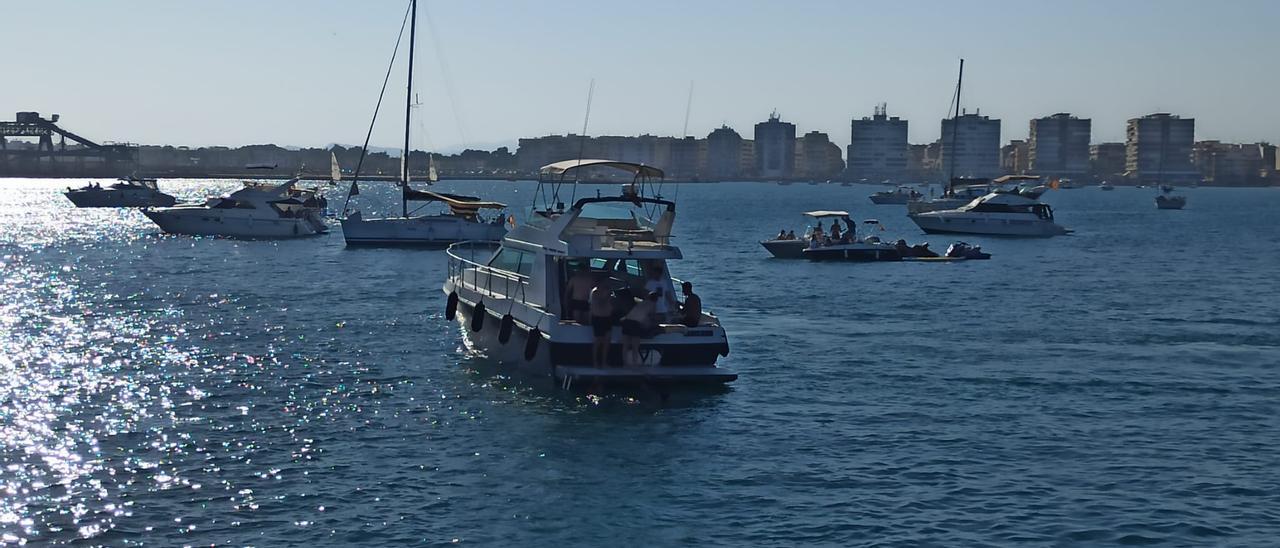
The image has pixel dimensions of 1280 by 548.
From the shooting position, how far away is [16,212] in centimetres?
13800

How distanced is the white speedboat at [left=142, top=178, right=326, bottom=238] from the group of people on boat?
56961mm

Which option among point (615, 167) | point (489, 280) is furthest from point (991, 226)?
point (489, 280)

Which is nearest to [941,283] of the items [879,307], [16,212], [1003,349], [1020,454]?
[879,307]

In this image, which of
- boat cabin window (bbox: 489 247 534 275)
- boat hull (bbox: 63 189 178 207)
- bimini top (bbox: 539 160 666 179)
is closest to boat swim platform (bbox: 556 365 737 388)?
boat cabin window (bbox: 489 247 534 275)

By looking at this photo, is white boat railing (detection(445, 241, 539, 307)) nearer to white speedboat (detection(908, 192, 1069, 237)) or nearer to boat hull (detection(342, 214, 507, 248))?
boat hull (detection(342, 214, 507, 248))

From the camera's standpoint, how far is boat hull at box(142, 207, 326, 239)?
269 ft

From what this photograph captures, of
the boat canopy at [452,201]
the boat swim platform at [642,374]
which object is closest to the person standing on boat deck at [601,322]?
the boat swim platform at [642,374]

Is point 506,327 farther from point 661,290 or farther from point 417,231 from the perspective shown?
point 417,231

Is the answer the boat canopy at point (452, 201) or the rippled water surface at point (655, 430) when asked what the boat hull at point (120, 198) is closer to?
the boat canopy at point (452, 201)

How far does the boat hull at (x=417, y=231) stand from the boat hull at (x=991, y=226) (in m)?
33.4

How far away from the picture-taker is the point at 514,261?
103ft

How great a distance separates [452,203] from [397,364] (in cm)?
4171

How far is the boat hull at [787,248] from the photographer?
216ft

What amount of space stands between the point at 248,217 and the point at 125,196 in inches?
2316
